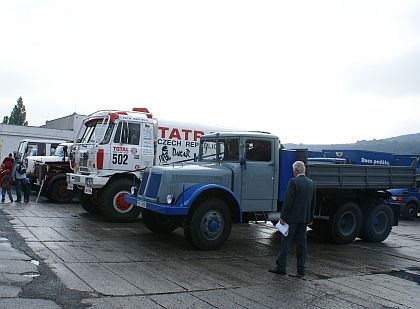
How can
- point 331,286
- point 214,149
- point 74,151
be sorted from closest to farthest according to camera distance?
point 331,286 < point 214,149 < point 74,151

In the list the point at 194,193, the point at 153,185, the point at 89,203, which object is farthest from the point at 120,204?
the point at 194,193

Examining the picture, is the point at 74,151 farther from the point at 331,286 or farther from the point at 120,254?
the point at 331,286

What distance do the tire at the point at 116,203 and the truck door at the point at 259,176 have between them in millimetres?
3951

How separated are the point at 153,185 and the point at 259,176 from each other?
224 cm

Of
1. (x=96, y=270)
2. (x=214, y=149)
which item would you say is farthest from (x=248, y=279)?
(x=214, y=149)

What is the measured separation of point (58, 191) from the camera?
16.9 metres

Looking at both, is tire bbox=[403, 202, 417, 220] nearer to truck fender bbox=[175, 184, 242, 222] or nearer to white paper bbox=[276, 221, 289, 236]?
truck fender bbox=[175, 184, 242, 222]

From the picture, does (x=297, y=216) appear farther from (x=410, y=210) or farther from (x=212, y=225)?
(x=410, y=210)

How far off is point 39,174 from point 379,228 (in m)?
12.0

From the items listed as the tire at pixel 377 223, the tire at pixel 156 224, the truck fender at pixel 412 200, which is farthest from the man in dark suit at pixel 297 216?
the truck fender at pixel 412 200

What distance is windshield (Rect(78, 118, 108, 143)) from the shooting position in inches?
504

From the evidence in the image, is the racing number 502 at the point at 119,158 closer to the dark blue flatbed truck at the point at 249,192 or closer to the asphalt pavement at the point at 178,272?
the asphalt pavement at the point at 178,272

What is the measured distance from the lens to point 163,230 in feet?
35.5

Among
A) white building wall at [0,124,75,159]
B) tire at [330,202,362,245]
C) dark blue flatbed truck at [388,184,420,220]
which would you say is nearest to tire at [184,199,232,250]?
tire at [330,202,362,245]
